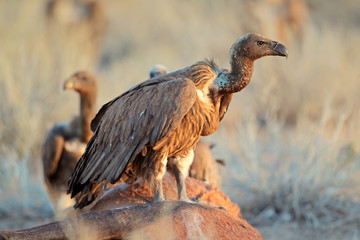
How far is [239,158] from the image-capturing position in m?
9.13

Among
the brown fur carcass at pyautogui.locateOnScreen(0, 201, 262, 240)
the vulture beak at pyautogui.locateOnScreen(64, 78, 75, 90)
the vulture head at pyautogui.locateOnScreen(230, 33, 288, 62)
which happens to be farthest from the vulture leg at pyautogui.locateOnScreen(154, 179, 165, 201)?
the vulture beak at pyautogui.locateOnScreen(64, 78, 75, 90)

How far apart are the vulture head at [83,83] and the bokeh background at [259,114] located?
1695mm

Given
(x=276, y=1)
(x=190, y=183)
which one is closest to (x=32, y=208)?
(x=190, y=183)

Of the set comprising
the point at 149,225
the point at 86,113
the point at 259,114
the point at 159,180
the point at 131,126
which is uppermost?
the point at 131,126

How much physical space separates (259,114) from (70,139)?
5824 millimetres

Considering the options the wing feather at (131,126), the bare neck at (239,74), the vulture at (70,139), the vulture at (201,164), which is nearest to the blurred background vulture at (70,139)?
the vulture at (70,139)

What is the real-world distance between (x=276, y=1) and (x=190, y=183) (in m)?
12.2

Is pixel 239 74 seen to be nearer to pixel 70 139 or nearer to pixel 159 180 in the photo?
pixel 159 180

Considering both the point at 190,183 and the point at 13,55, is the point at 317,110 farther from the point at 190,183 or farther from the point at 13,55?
the point at 190,183

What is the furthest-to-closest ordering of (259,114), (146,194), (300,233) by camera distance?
(259,114) < (300,233) < (146,194)

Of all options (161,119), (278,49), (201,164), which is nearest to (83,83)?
(201,164)

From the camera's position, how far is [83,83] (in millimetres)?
7234

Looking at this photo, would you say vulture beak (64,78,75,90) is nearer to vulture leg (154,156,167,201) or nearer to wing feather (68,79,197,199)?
wing feather (68,79,197,199)

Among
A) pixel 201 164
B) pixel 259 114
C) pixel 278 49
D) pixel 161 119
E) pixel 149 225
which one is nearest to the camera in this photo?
pixel 149 225
